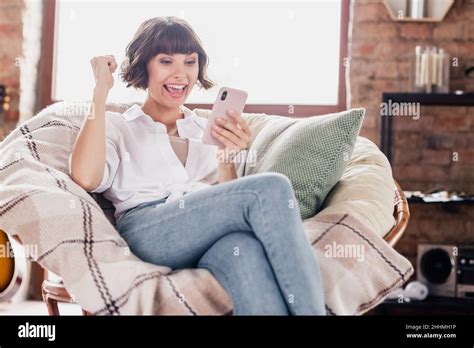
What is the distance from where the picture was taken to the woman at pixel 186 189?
49.4 inches

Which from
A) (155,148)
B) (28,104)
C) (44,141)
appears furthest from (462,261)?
(28,104)

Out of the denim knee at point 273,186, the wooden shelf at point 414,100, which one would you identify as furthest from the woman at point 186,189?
the wooden shelf at point 414,100

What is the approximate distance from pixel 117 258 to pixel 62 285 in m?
0.27

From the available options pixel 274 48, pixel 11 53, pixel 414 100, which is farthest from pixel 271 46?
pixel 11 53

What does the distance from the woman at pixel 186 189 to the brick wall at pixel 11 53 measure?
143cm

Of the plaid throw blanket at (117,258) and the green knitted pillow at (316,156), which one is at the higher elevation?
the green knitted pillow at (316,156)

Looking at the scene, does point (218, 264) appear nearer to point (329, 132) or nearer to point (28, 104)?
point (329, 132)

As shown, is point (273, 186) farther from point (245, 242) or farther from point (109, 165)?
point (109, 165)

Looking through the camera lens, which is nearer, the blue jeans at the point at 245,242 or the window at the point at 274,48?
the blue jeans at the point at 245,242

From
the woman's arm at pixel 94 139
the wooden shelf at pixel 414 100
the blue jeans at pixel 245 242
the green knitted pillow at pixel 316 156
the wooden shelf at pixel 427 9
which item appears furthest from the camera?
the wooden shelf at pixel 427 9

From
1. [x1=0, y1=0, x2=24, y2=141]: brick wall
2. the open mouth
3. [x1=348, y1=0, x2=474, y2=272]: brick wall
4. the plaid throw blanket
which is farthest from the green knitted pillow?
[x1=0, y1=0, x2=24, y2=141]: brick wall

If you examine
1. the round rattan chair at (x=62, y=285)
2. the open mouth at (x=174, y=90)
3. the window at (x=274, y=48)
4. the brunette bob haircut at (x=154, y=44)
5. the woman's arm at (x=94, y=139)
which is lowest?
the round rattan chair at (x=62, y=285)

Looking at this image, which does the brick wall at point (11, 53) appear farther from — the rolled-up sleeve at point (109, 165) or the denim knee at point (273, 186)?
the denim knee at point (273, 186)

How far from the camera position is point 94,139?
1492 mm
